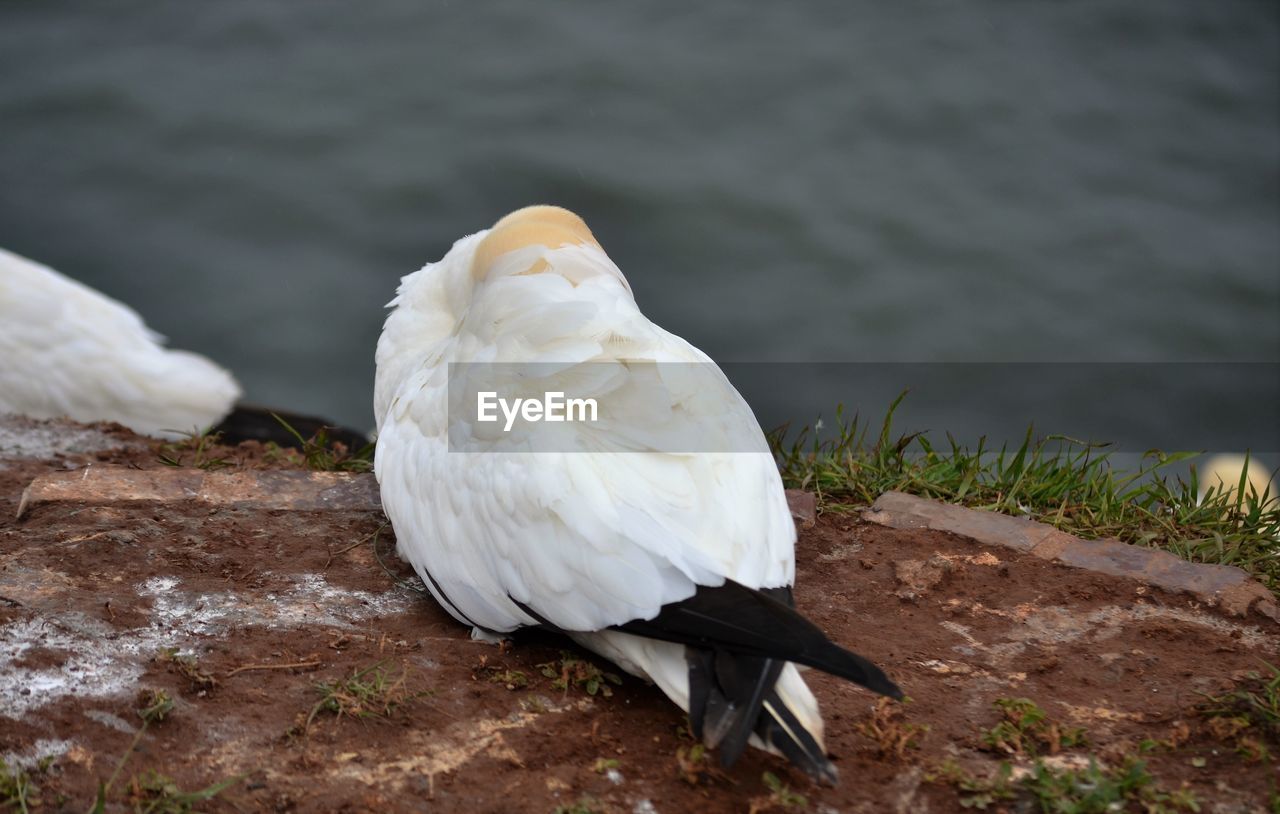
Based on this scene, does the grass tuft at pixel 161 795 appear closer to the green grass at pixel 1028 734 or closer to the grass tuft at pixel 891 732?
the grass tuft at pixel 891 732

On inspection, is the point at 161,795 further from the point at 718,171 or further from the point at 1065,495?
the point at 718,171

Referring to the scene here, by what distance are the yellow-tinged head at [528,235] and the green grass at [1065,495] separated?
115 centimetres

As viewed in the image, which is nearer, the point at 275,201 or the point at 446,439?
the point at 446,439

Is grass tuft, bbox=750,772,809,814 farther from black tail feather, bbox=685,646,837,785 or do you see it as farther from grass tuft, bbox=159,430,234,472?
grass tuft, bbox=159,430,234,472

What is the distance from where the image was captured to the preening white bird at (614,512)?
3.04 meters

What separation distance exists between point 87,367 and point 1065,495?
15.6 feet

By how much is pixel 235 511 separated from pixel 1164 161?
8.88 m

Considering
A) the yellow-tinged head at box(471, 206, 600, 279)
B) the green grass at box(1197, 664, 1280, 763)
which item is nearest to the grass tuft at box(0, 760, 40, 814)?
the yellow-tinged head at box(471, 206, 600, 279)

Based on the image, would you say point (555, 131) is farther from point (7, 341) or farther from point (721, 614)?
point (721, 614)

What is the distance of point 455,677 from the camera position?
3559 millimetres

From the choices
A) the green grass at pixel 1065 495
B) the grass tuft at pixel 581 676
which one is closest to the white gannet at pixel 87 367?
the green grass at pixel 1065 495

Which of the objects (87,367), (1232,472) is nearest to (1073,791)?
(1232,472)

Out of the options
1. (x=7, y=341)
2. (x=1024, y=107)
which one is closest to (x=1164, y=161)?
(x=1024, y=107)

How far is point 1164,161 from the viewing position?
36.4 ft
